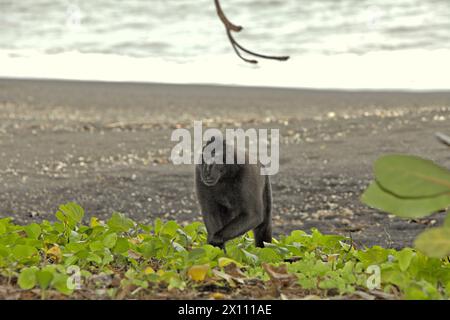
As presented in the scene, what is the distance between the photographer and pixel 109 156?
6.93 metres

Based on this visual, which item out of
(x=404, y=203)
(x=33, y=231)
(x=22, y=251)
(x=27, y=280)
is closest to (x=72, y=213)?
(x=33, y=231)

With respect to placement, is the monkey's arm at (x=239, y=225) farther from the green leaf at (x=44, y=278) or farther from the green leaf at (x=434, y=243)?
the green leaf at (x=434, y=243)

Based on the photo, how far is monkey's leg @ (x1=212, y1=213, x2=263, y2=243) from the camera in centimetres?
248

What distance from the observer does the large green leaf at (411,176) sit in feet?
4.85

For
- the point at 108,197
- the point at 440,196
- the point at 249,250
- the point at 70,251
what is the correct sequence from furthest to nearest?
the point at 108,197 < the point at 249,250 < the point at 70,251 < the point at 440,196

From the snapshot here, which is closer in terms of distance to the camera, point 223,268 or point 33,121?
point 223,268

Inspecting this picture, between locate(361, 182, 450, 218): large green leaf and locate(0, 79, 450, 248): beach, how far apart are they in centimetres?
205

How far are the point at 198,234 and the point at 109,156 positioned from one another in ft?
13.2

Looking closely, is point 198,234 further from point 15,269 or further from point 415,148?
point 415,148

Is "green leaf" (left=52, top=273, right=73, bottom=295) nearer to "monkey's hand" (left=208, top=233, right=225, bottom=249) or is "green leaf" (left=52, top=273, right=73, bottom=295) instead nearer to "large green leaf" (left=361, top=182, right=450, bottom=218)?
"monkey's hand" (left=208, top=233, right=225, bottom=249)

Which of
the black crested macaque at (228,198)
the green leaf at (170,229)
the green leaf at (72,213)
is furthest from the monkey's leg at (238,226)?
the green leaf at (72,213)

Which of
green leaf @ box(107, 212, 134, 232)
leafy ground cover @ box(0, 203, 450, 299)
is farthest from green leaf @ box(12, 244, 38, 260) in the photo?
green leaf @ box(107, 212, 134, 232)
